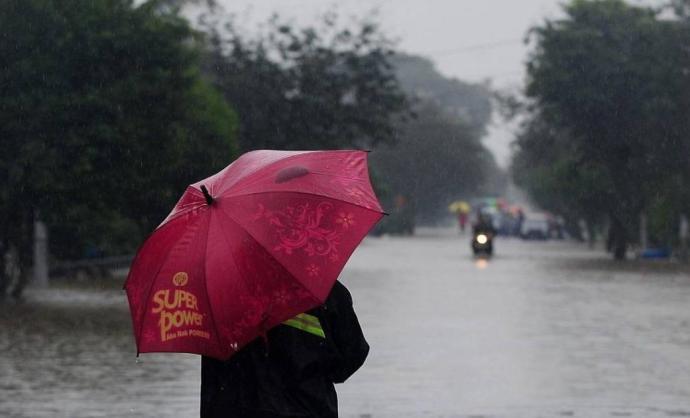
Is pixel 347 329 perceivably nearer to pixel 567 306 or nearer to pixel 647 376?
pixel 647 376

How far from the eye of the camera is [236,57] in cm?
4228

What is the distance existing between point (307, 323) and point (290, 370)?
0.17 meters

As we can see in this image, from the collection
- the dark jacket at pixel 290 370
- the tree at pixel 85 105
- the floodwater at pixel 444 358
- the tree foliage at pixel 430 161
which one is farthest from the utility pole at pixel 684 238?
the tree foliage at pixel 430 161

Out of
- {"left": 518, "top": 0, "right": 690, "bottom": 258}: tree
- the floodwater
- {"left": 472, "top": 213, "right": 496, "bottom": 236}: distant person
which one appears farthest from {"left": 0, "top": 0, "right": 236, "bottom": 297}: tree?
{"left": 472, "top": 213, "right": 496, "bottom": 236}: distant person

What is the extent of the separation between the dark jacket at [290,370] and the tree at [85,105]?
648 inches

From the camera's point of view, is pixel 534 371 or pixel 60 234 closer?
pixel 534 371

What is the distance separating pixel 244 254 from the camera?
5.54 m

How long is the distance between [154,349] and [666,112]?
4317 centimetres

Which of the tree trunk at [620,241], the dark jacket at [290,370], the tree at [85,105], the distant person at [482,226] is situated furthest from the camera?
the distant person at [482,226]

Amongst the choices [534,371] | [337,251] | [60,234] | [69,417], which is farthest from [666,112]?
[337,251]

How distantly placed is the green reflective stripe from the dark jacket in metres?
0.01

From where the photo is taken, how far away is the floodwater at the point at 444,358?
39.0 feet

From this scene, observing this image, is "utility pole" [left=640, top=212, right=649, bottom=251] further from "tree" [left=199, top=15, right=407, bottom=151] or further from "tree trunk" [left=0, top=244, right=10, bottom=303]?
"tree trunk" [left=0, top=244, right=10, bottom=303]

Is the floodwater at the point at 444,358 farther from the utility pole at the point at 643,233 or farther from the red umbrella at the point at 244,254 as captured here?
the utility pole at the point at 643,233
